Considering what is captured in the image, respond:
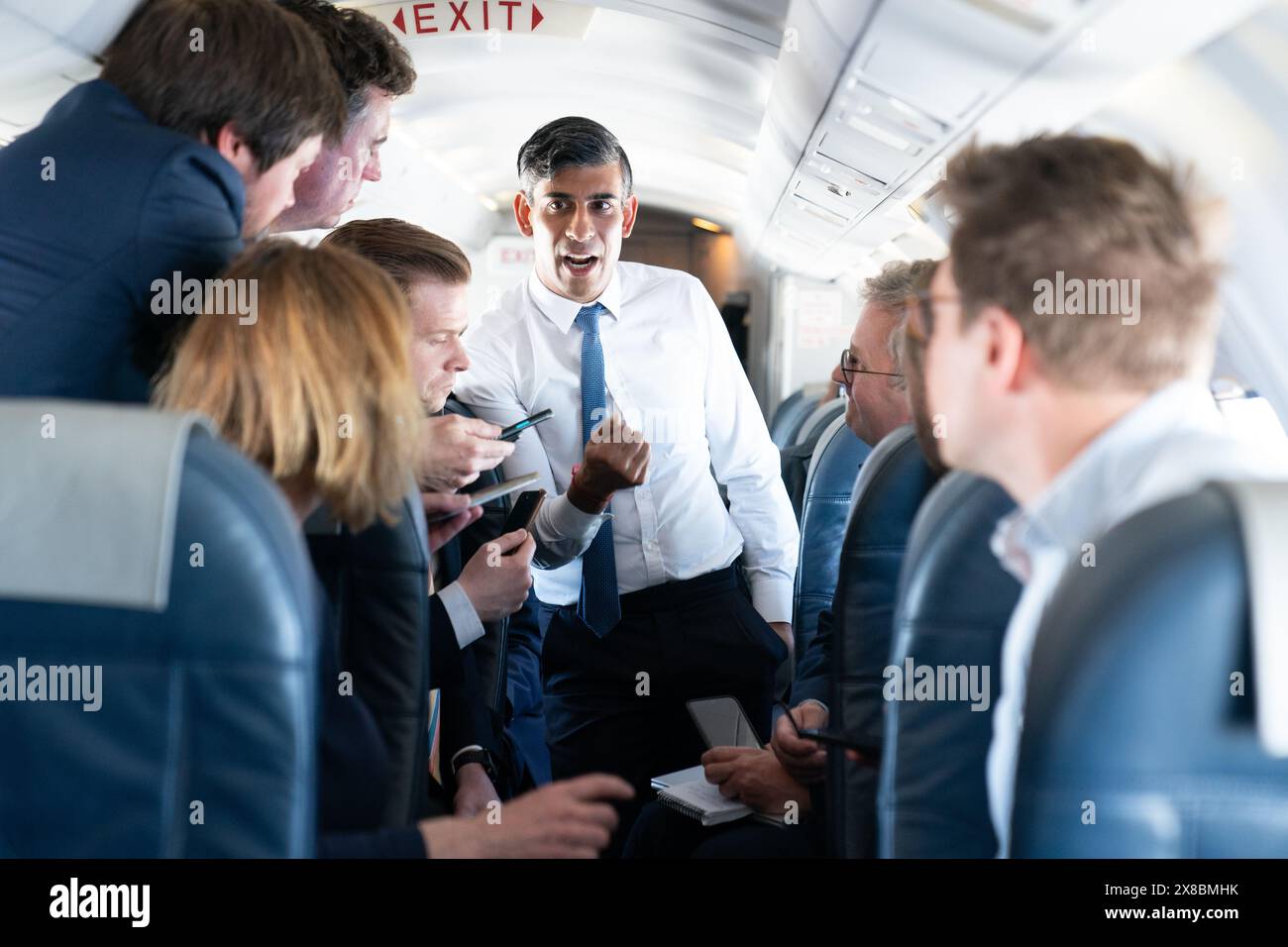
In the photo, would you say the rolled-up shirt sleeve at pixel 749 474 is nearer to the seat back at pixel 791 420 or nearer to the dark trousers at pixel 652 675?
the dark trousers at pixel 652 675

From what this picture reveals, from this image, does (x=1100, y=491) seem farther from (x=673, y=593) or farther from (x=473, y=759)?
(x=673, y=593)

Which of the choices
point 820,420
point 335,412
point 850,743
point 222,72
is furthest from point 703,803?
point 820,420

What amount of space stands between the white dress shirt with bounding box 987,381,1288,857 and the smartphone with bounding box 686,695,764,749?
0.87 meters

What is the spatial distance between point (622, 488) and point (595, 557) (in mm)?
234

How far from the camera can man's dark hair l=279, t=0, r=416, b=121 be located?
7.62 feet

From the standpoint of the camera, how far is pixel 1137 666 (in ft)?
3.56

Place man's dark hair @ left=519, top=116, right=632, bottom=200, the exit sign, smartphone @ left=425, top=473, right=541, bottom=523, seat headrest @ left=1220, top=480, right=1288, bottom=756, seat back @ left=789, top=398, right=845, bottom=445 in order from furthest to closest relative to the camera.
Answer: the exit sign → seat back @ left=789, top=398, right=845, bottom=445 → man's dark hair @ left=519, top=116, right=632, bottom=200 → smartphone @ left=425, top=473, right=541, bottom=523 → seat headrest @ left=1220, top=480, right=1288, bottom=756

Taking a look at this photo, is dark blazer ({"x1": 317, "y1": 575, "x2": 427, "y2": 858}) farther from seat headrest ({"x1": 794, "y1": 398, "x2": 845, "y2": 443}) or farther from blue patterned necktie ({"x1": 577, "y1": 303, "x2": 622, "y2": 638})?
seat headrest ({"x1": 794, "y1": 398, "x2": 845, "y2": 443})

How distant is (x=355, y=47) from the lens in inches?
91.6

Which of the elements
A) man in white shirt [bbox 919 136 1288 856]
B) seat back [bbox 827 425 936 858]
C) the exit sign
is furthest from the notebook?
the exit sign

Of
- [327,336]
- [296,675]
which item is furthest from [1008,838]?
[327,336]

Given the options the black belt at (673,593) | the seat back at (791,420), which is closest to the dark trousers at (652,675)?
the black belt at (673,593)

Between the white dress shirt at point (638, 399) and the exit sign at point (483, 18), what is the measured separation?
2.08 meters

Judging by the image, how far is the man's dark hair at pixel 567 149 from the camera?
2594 mm
